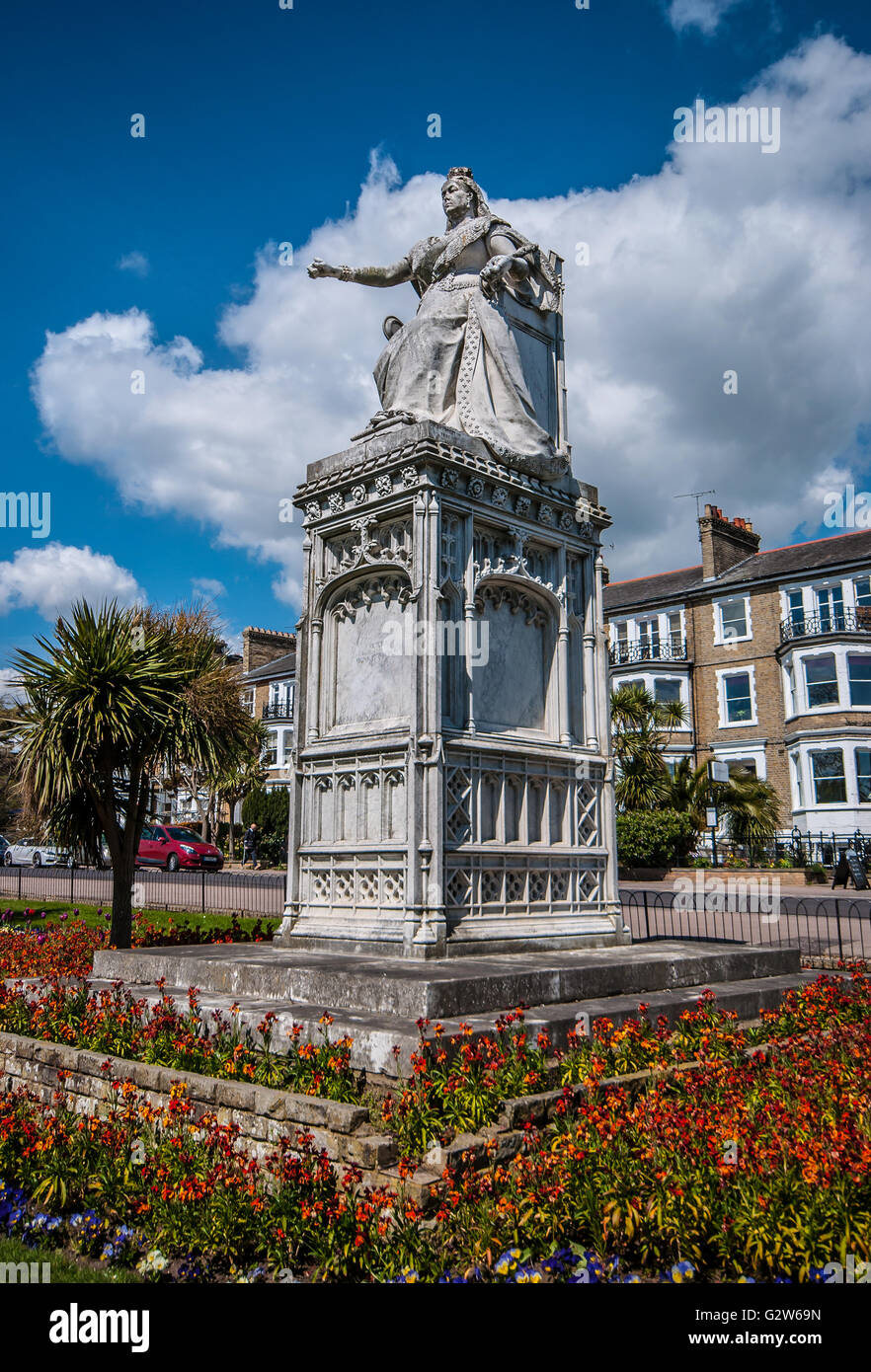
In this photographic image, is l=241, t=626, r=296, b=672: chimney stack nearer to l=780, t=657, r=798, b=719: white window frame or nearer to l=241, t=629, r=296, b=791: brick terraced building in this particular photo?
l=241, t=629, r=296, b=791: brick terraced building

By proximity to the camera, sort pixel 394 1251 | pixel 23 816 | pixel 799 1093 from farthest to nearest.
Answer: pixel 23 816, pixel 799 1093, pixel 394 1251

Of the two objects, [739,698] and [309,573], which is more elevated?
[739,698]

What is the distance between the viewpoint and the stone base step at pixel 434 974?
20.0ft

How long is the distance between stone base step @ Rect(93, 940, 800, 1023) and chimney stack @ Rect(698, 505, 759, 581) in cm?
3650

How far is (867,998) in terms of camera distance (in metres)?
7.53

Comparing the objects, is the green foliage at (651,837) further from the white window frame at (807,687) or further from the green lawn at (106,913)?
the green lawn at (106,913)

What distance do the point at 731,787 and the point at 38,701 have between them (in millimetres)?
24304

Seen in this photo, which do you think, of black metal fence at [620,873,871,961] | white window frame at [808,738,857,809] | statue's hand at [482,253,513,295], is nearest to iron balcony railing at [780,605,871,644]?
white window frame at [808,738,857,809]

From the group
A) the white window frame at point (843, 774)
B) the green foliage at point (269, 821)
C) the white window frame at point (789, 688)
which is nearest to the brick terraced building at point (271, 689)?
the green foliage at point (269, 821)

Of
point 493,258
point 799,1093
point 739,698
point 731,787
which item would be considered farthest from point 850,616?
point 799,1093

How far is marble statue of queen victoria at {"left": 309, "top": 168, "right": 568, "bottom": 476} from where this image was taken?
9.64 m

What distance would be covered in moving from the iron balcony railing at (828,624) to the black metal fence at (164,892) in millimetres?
23498

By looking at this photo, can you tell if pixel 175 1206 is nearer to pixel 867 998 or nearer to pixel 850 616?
pixel 867 998

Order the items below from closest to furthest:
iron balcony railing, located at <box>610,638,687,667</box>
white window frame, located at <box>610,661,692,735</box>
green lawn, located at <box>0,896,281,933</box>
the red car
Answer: green lawn, located at <box>0,896,281,933</box>, the red car, white window frame, located at <box>610,661,692,735</box>, iron balcony railing, located at <box>610,638,687,667</box>
